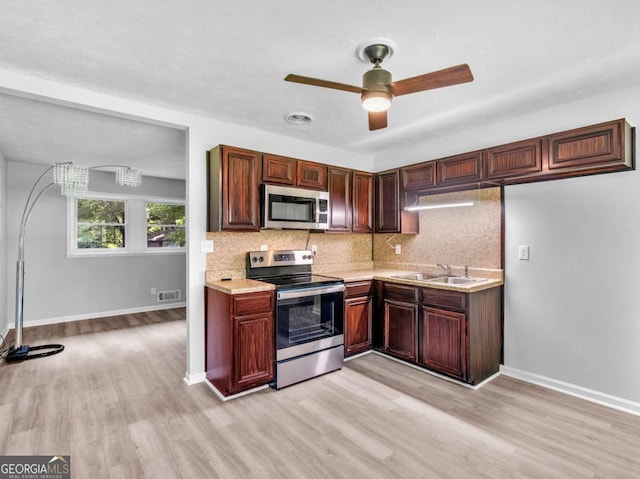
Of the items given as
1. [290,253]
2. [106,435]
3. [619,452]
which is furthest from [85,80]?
[619,452]

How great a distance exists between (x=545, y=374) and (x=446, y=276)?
1244 millimetres

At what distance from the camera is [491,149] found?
3.15 metres

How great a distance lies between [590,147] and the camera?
2570 millimetres

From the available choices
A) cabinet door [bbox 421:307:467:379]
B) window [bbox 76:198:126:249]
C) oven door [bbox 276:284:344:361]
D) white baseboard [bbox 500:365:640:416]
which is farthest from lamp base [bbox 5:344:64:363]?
white baseboard [bbox 500:365:640:416]

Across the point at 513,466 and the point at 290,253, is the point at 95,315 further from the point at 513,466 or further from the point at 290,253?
the point at 513,466

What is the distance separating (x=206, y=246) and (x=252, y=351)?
1.08 meters

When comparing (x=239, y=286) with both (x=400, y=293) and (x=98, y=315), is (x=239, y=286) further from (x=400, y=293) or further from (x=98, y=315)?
(x=98, y=315)

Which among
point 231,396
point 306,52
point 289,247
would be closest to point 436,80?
point 306,52

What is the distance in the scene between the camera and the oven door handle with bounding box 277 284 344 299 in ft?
9.77

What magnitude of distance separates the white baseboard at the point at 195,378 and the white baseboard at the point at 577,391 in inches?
115

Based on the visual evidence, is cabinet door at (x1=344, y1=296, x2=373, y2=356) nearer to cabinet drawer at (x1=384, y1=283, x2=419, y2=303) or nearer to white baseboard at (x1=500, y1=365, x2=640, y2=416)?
cabinet drawer at (x1=384, y1=283, x2=419, y2=303)

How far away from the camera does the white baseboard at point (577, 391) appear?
257cm

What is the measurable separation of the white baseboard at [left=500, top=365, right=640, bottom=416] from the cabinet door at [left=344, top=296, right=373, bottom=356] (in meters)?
1.38

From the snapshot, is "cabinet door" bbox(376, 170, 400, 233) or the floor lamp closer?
the floor lamp
